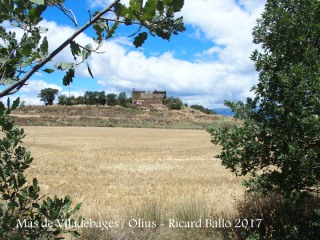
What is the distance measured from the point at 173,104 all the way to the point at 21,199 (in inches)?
4608

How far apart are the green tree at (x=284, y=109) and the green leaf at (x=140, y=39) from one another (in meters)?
3.05

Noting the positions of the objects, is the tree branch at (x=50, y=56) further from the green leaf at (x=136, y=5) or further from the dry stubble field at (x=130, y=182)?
the dry stubble field at (x=130, y=182)

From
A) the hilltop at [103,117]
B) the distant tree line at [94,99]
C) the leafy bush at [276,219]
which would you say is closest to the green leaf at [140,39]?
the leafy bush at [276,219]

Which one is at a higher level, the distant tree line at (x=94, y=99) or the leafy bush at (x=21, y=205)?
the distant tree line at (x=94, y=99)

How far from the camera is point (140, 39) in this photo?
1.49 metres

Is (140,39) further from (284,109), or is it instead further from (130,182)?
(130,182)

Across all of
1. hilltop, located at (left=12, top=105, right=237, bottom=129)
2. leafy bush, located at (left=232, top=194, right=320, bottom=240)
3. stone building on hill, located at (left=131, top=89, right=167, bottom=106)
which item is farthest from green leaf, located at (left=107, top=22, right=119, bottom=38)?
stone building on hill, located at (left=131, top=89, right=167, bottom=106)

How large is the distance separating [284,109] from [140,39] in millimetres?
3515

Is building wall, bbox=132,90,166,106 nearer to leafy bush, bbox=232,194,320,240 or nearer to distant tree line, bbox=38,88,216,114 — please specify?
distant tree line, bbox=38,88,216,114

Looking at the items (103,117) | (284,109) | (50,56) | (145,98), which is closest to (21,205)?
(50,56)

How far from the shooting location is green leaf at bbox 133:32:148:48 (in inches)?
58.3

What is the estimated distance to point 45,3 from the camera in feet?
4.87

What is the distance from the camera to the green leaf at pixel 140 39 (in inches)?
58.3

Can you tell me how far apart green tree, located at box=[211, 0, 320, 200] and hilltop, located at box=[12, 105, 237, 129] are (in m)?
60.2
